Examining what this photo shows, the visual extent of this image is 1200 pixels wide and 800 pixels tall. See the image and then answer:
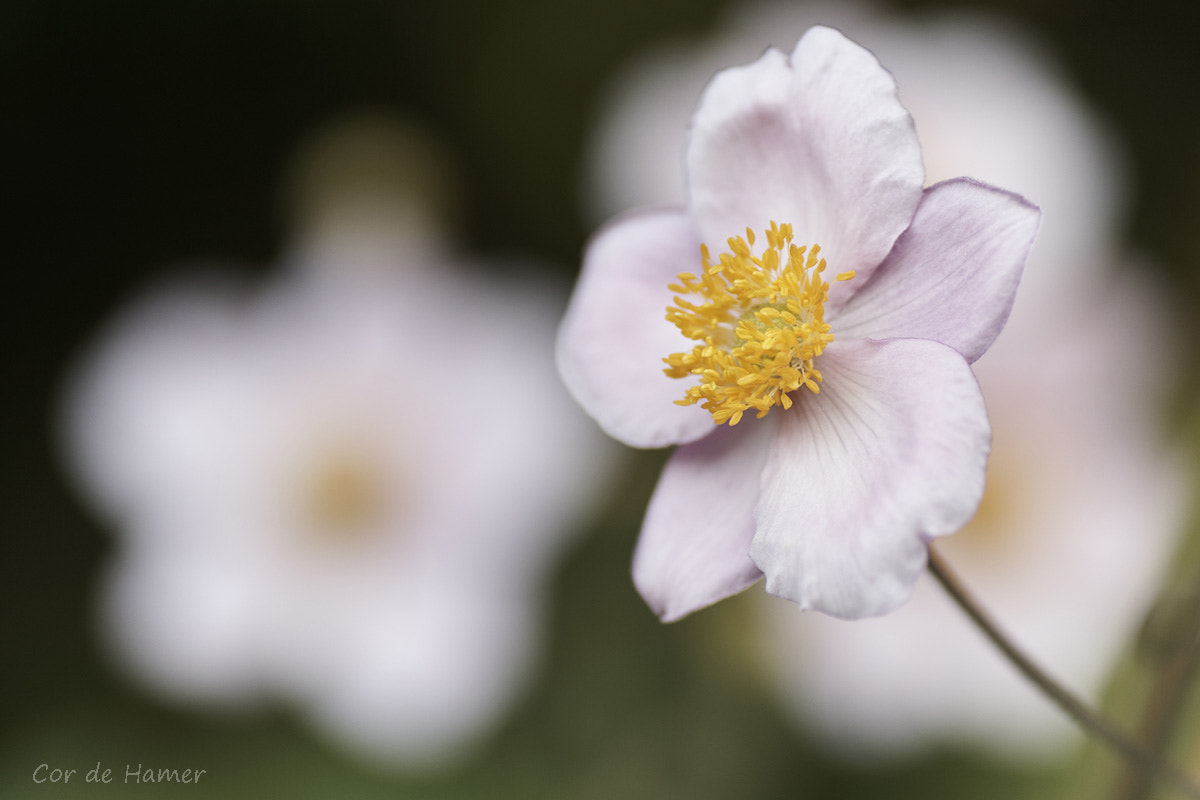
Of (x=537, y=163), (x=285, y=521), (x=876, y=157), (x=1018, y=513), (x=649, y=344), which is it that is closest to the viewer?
(x=876, y=157)

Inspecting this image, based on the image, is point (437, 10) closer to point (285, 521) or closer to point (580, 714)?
point (285, 521)

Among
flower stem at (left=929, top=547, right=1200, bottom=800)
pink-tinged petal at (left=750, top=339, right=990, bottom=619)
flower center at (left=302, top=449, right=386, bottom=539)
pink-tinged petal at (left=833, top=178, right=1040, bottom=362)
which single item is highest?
pink-tinged petal at (left=833, top=178, right=1040, bottom=362)

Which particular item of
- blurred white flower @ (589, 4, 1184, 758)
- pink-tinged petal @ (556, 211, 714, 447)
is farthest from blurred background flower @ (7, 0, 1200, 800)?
pink-tinged petal @ (556, 211, 714, 447)

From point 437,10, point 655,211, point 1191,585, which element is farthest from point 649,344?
point 437,10

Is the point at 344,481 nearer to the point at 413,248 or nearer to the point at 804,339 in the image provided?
the point at 413,248

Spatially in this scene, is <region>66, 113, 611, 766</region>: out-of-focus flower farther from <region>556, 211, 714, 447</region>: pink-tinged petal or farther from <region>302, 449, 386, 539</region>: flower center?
<region>556, 211, 714, 447</region>: pink-tinged petal
